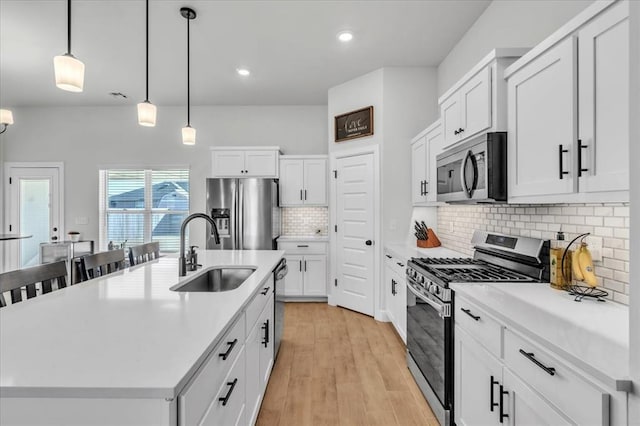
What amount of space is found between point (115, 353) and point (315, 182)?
13.6ft

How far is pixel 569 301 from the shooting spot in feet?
4.92

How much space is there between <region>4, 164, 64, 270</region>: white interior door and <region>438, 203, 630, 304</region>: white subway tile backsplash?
20.7 feet

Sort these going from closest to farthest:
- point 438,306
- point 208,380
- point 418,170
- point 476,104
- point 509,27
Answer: point 208,380 < point 438,306 < point 476,104 < point 509,27 < point 418,170

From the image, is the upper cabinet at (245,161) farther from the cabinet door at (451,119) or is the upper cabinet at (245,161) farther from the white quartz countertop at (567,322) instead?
the white quartz countertop at (567,322)

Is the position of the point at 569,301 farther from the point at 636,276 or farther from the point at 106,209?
the point at 106,209

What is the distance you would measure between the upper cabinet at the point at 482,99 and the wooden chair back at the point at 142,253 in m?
2.83

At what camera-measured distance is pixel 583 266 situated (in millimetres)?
1569

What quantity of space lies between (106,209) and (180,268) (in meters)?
4.41

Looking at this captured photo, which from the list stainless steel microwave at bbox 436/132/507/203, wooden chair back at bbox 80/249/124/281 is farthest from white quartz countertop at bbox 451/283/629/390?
wooden chair back at bbox 80/249/124/281

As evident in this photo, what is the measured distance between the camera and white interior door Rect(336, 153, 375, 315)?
4.11 meters

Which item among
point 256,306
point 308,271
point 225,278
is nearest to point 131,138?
point 308,271

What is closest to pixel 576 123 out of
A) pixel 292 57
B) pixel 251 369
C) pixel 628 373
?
pixel 628 373

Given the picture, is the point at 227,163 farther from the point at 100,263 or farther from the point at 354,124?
the point at 100,263

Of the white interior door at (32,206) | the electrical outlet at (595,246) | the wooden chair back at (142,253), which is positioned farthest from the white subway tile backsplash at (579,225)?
the white interior door at (32,206)
